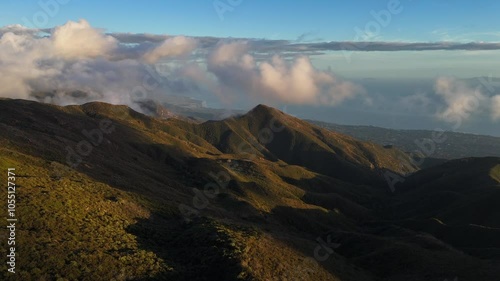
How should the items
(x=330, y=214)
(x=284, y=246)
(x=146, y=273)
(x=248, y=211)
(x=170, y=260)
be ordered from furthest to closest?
(x=330, y=214) → (x=248, y=211) → (x=284, y=246) → (x=170, y=260) → (x=146, y=273)

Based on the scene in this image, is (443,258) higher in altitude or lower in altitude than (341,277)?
higher

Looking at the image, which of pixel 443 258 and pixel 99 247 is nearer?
pixel 99 247

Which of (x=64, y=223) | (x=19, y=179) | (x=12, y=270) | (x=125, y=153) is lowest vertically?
(x=12, y=270)

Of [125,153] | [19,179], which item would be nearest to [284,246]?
[19,179]

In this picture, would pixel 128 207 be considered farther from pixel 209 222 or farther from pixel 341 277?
pixel 341 277

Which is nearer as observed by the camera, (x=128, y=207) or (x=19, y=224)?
(x=19, y=224)

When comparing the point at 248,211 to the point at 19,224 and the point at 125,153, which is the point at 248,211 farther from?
the point at 19,224

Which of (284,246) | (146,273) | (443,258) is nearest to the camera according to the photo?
(146,273)

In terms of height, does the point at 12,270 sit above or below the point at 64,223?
below

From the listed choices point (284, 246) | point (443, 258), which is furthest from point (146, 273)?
point (443, 258)

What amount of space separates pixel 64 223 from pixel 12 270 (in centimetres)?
1591

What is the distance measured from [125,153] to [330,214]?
103328 mm

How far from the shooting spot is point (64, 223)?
Answer: 5738 cm

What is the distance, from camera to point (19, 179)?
67938 millimetres
